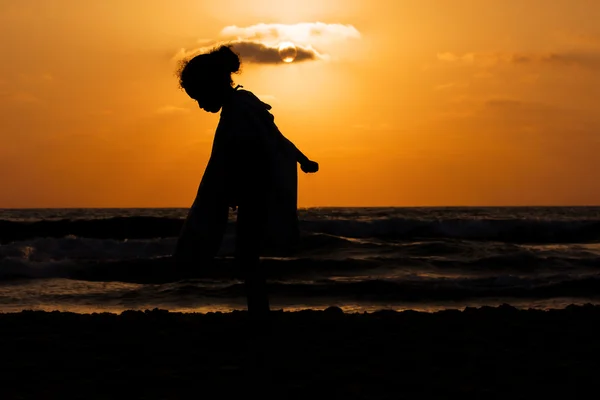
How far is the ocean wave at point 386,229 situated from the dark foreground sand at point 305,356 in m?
20.6

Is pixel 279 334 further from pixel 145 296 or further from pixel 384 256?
pixel 384 256

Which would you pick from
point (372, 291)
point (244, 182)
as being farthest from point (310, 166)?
point (372, 291)

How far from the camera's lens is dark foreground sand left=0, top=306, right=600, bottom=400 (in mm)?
3816

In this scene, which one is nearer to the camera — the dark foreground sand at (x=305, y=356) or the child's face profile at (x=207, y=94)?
the dark foreground sand at (x=305, y=356)

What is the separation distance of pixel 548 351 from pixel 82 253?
57.9ft

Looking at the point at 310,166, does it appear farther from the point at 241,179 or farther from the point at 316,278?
the point at 316,278

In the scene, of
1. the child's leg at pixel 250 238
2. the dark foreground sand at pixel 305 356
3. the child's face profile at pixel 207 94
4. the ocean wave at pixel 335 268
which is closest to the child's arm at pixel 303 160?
the child's leg at pixel 250 238

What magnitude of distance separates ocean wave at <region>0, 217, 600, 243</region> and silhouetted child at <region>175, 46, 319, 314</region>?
71.1ft

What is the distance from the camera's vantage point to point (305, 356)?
181 inches

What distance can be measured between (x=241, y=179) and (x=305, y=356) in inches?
52.0

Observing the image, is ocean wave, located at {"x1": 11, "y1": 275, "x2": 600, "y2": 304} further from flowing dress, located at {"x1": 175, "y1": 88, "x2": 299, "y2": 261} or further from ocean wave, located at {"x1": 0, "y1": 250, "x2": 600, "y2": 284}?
flowing dress, located at {"x1": 175, "y1": 88, "x2": 299, "y2": 261}

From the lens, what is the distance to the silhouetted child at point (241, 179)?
4.86 metres

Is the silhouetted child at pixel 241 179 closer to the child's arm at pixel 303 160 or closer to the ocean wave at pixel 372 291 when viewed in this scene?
the child's arm at pixel 303 160

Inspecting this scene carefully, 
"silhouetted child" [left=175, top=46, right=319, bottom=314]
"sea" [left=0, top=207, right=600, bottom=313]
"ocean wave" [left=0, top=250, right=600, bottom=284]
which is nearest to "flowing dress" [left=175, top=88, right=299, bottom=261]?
"silhouetted child" [left=175, top=46, right=319, bottom=314]
